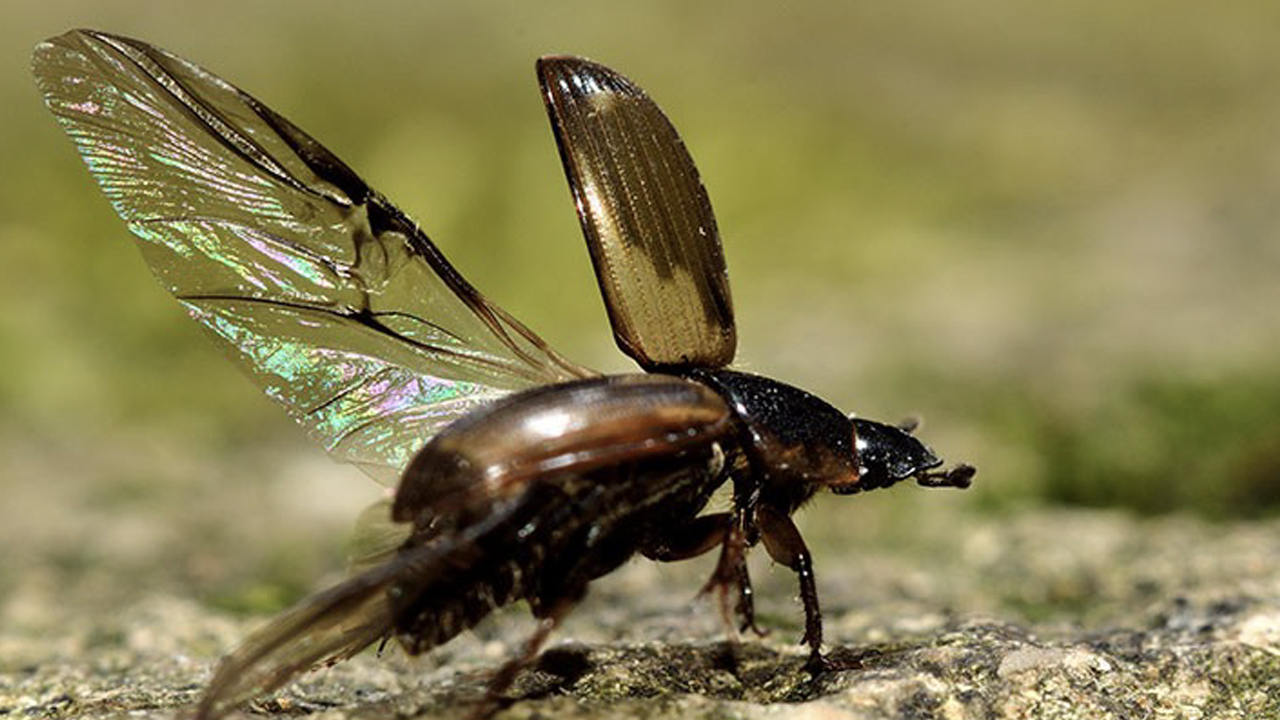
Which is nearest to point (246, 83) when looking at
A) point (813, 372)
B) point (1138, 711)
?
point (813, 372)

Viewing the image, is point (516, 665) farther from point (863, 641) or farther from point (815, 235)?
point (815, 235)

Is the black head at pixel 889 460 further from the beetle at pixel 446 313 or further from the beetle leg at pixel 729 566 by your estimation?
the beetle leg at pixel 729 566

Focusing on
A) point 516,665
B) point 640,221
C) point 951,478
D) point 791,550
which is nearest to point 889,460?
point 951,478

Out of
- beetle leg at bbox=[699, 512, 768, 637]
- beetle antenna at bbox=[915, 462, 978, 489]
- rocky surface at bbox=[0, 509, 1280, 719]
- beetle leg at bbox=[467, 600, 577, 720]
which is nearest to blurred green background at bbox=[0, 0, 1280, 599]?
rocky surface at bbox=[0, 509, 1280, 719]

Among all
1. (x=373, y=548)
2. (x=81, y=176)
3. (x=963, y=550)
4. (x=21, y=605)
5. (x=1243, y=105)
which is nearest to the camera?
(x=373, y=548)

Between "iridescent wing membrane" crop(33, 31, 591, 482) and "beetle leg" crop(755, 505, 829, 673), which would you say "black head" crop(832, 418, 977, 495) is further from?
"iridescent wing membrane" crop(33, 31, 591, 482)

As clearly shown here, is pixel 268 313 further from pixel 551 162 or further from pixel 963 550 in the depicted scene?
pixel 551 162

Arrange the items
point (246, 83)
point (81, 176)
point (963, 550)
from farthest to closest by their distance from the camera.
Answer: point (246, 83)
point (81, 176)
point (963, 550)
